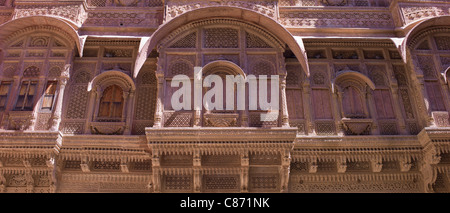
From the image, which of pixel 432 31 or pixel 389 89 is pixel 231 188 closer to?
pixel 389 89

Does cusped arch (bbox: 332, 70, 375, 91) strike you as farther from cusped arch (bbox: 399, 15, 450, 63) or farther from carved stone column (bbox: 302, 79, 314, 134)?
cusped arch (bbox: 399, 15, 450, 63)

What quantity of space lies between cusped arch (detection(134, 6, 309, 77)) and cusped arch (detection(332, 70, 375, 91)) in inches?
45.4

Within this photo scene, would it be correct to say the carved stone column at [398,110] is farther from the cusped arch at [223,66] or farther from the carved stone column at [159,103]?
the carved stone column at [159,103]

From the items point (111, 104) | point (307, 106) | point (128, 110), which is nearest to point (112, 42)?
point (111, 104)

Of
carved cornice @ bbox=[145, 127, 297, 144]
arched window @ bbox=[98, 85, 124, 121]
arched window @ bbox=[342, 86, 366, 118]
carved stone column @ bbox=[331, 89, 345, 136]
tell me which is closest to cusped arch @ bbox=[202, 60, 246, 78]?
carved cornice @ bbox=[145, 127, 297, 144]

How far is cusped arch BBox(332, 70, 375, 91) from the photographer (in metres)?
9.65

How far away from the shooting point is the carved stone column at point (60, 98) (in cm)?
884

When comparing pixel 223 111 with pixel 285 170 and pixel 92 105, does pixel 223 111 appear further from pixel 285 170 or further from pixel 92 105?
pixel 92 105

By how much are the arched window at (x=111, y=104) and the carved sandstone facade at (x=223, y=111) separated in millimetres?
33

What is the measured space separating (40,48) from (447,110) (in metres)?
9.33

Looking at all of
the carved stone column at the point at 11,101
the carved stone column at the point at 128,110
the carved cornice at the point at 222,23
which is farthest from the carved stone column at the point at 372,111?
the carved stone column at the point at 11,101

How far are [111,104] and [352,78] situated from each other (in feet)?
18.4

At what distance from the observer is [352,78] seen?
32.3ft

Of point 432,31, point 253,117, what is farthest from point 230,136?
point 432,31
